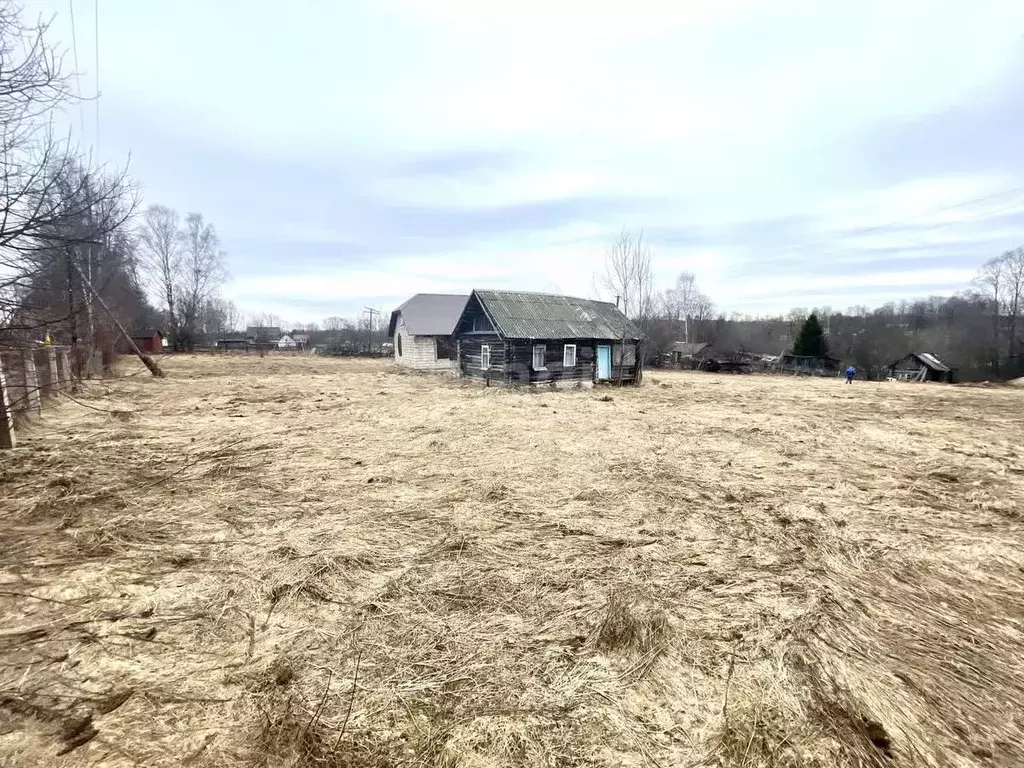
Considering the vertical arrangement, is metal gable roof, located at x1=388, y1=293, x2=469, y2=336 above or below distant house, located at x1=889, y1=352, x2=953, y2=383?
above

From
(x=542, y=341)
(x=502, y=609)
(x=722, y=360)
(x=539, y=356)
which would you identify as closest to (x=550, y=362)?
(x=539, y=356)

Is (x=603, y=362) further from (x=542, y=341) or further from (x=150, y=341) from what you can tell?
(x=150, y=341)

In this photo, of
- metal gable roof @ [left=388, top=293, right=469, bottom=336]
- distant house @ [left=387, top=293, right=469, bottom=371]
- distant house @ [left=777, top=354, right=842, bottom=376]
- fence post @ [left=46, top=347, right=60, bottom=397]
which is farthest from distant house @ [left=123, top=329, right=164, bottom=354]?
distant house @ [left=777, top=354, right=842, bottom=376]

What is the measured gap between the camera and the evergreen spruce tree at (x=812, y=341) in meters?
41.7

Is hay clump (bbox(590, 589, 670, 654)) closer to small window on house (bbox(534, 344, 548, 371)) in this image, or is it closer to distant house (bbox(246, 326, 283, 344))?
small window on house (bbox(534, 344, 548, 371))

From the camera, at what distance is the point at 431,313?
3400 centimetres

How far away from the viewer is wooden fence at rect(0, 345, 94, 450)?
830 cm

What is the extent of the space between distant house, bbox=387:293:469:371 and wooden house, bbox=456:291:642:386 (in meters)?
7.99

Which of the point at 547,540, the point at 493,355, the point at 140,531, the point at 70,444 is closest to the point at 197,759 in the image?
the point at 547,540

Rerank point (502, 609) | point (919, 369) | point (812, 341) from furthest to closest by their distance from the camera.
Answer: point (812, 341) < point (919, 369) < point (502, 609)

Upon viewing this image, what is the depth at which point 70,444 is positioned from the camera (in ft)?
29.8

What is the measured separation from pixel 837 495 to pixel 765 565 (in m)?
3.49

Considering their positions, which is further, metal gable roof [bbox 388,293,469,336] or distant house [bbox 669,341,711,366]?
distant house [bbox 669,341,711,366]

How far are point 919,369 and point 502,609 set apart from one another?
47.6 meters
